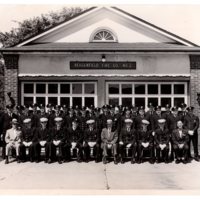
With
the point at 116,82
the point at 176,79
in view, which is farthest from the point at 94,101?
the point at 176,79

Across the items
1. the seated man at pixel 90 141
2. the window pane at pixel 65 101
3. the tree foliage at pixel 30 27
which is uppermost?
the tree foliage at pixel 30 27

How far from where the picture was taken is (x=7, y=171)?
36.4 ft

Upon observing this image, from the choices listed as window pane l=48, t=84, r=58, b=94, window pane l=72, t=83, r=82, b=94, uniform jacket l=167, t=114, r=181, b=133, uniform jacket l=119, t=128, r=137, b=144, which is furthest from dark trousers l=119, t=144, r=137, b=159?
window pane l=48, t=84, r=58, b=94

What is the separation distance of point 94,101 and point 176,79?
10.5 ft

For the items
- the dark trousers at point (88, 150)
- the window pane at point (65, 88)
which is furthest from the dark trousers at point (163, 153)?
the window pane at point (65, 88)

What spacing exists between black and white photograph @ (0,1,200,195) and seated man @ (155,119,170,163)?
0.10ft

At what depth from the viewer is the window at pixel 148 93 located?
15922 millimetres

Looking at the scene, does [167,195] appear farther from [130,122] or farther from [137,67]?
[137,67]

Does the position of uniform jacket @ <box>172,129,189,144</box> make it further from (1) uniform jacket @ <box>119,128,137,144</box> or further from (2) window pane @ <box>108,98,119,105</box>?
(2) window pane @ <box>108,98,119,105</box>

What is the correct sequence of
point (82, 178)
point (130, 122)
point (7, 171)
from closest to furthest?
point (82, 178)
point (7, 171)
point (130, 122)

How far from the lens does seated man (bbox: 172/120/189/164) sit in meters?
12.3

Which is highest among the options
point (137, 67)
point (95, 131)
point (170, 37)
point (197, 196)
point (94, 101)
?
point (170, 37)

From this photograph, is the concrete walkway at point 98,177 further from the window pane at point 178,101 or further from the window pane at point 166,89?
the window pane at point 166,89

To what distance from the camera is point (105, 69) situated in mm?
15555
